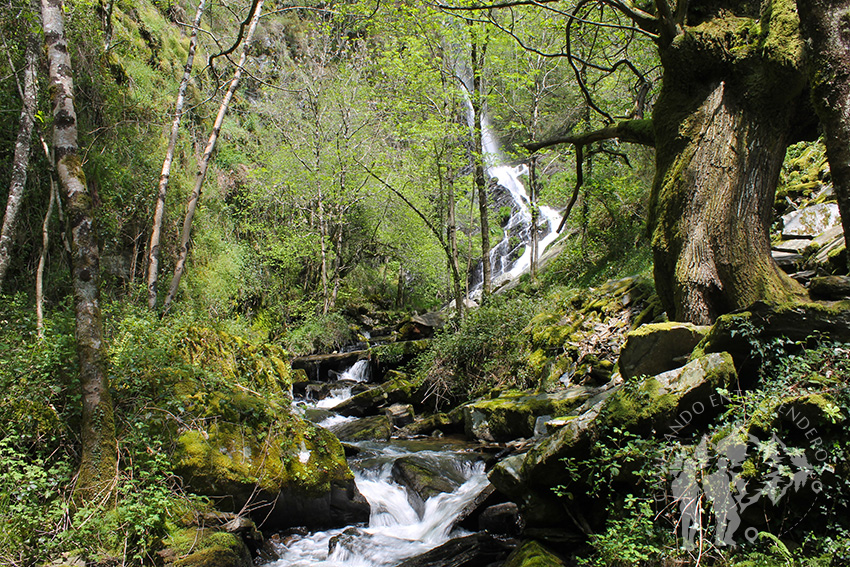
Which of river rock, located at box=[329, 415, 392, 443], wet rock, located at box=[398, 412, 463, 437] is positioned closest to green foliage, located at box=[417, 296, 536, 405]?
wet rock, located at box=[398, 412, 463, 437]

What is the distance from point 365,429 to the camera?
364 inches

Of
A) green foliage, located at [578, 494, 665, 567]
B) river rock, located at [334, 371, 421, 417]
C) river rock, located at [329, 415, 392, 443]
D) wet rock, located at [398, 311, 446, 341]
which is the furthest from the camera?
wet rock, located at [398, 311, 446, 341]

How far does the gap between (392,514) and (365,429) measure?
328cm

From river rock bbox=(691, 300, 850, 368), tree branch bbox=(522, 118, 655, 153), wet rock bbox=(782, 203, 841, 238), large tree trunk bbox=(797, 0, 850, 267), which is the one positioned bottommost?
river rock bbox=(691, 300, 850, 368)

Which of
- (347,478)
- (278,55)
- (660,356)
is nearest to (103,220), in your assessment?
(347,478)

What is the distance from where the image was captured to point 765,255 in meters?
4.88

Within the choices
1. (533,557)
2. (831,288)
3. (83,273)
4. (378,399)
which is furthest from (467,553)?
(378,399)

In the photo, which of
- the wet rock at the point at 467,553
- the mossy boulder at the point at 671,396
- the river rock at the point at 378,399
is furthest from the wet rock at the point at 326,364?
the mossy boulder at the point at 671,396

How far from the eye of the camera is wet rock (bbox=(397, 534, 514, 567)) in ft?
14.7

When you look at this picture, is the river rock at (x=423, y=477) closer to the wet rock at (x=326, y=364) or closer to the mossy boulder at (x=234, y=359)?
the mossy boulder at (x=234, y=359)

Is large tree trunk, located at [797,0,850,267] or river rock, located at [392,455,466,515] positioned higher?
large tree trunk, located at [797,0,850,267]

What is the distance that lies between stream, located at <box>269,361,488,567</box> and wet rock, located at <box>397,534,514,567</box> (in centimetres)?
31

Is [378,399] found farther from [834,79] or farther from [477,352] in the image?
[834,79]

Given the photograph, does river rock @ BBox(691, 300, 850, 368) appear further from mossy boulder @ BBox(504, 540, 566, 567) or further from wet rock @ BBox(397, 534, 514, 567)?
wet rock @ BBox(397, 534, 514, 567)
